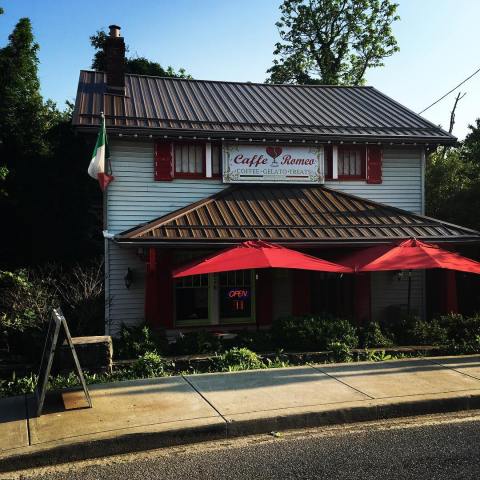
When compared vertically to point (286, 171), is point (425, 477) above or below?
below

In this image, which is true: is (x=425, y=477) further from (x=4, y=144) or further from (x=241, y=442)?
(x=4, y=144)

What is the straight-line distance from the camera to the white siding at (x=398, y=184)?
13422 mm

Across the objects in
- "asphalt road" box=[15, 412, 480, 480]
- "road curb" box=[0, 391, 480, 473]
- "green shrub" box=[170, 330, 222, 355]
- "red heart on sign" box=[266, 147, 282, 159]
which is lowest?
"asphalt road" box=[15, 412, 480, 480]

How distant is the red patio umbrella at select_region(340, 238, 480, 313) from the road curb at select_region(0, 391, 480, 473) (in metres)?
3.68

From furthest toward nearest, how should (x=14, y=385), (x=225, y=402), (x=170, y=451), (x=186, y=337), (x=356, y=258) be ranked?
(x=356, y=258), (x=186, y=337), (x=14, y=385), (x=225, y=402), (x=170, y=451)

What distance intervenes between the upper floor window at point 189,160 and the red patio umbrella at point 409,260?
4.27m

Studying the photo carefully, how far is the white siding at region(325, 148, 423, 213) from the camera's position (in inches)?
528

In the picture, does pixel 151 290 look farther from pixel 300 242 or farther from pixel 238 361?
pixel 300 242

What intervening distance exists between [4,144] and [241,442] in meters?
14.2

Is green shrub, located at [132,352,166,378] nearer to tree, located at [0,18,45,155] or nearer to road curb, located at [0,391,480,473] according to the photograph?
road curb, located at [0,391,480,473]

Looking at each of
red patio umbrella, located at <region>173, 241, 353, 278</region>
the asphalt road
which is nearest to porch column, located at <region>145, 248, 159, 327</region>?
red patio umbrella, located at <region>173, 241, 353, 278</region>

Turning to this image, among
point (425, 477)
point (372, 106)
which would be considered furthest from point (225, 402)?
point (372, 106)

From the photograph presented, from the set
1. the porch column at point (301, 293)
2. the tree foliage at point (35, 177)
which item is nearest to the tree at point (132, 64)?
the tree foliage at point (35, 177)

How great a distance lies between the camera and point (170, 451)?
16.6ft
